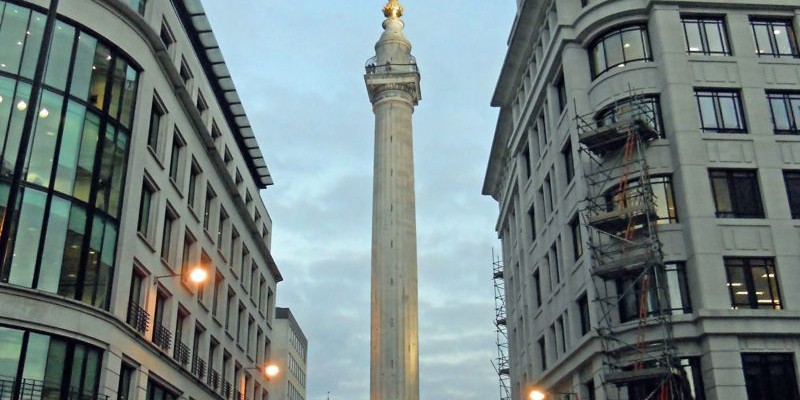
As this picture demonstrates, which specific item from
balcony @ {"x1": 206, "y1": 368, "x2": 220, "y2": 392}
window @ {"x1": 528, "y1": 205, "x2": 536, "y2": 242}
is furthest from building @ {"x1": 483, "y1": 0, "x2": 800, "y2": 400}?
balcony @ {"x1": 206, "y1": 368, "x2": 220, "y2": 392}

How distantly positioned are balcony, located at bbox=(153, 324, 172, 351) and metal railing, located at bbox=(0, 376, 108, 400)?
8.26m

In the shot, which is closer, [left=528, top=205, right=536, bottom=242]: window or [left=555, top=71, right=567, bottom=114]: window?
[left=555, top=71, right=567, bottom=114]: window

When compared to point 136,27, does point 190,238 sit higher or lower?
lower

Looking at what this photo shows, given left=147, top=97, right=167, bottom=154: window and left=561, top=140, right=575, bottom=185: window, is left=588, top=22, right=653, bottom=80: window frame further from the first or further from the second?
left=147, top=97, right=167, bottom=154: window

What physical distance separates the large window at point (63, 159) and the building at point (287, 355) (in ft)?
264

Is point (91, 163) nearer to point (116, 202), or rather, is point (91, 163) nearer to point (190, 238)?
point (116, 202)

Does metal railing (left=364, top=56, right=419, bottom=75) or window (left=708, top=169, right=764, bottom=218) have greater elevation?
metal railing (left=364, top=56, right=419, bottom=75)

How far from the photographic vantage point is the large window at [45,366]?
24.5 m

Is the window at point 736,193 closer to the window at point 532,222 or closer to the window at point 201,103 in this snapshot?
the window at point 532,222

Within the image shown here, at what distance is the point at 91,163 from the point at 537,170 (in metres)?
26.9

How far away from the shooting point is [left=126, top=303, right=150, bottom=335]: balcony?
31.4 m

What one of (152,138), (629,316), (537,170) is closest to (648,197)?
(629,316)

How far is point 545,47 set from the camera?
148ft

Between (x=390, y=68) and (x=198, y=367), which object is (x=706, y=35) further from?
(x=390, y=68)
